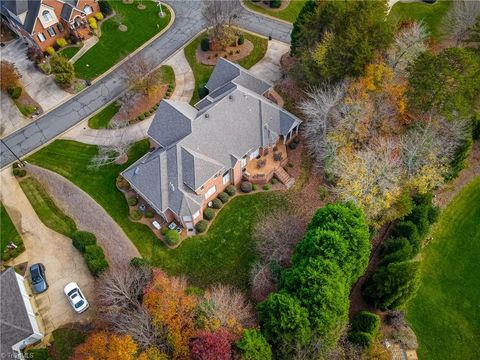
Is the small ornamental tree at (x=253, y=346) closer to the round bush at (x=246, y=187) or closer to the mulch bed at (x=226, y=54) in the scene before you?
the round bush at (x=246, y=187)

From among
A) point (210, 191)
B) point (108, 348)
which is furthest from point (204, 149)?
point (108, 348)

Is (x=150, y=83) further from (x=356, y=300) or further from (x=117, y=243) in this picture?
(x=356, y=300)

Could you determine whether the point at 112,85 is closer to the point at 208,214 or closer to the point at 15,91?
the point at 15,91

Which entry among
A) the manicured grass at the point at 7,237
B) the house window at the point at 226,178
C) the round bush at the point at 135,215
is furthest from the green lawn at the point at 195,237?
the manicured grass at the point at 7,237

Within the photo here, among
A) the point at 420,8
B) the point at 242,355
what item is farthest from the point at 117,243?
the point at 420,8

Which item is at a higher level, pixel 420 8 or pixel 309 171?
pixel 420 8

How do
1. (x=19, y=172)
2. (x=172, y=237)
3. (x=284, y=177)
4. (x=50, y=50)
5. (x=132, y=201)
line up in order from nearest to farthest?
(x=172, y=237) → (x=132, y=201) → (x=284, y=177) → (x=19, y=172) → (x=50, y=50)

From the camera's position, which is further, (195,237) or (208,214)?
(208,214)
